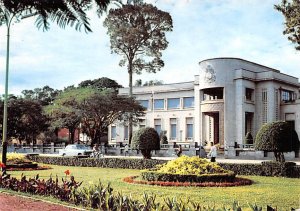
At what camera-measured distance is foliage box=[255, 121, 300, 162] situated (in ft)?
67.7

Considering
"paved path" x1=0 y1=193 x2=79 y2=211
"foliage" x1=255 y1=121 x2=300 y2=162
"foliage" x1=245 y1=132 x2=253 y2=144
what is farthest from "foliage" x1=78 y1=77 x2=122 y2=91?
"paved path" x1=0 y1=193 x2=79 y2=211

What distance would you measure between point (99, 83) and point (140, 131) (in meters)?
52.5

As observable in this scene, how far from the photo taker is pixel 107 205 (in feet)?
30.6

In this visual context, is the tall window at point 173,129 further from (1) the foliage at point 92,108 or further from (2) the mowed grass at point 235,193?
(2) the mowed grass at point 235,193

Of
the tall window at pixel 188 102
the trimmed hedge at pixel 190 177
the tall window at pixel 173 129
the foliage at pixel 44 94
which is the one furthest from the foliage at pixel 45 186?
the foliage at pixel 44 94

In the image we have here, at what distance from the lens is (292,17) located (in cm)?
1709

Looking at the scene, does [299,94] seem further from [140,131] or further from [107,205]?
[107,205]

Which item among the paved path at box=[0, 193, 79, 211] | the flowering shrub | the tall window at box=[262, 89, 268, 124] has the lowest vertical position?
the paved path at box=[0, 193, 79, 211]

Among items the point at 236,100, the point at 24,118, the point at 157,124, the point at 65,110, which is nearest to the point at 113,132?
the point at 157,124

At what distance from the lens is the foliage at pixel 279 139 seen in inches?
812

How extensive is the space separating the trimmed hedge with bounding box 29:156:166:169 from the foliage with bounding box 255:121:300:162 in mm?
5788

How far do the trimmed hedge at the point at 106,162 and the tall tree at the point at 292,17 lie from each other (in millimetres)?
10002

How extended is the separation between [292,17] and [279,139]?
6389mm

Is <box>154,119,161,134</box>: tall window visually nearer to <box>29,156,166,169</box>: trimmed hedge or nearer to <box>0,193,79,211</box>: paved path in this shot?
<box>29,156,166,169</box>: trimmed hedge
